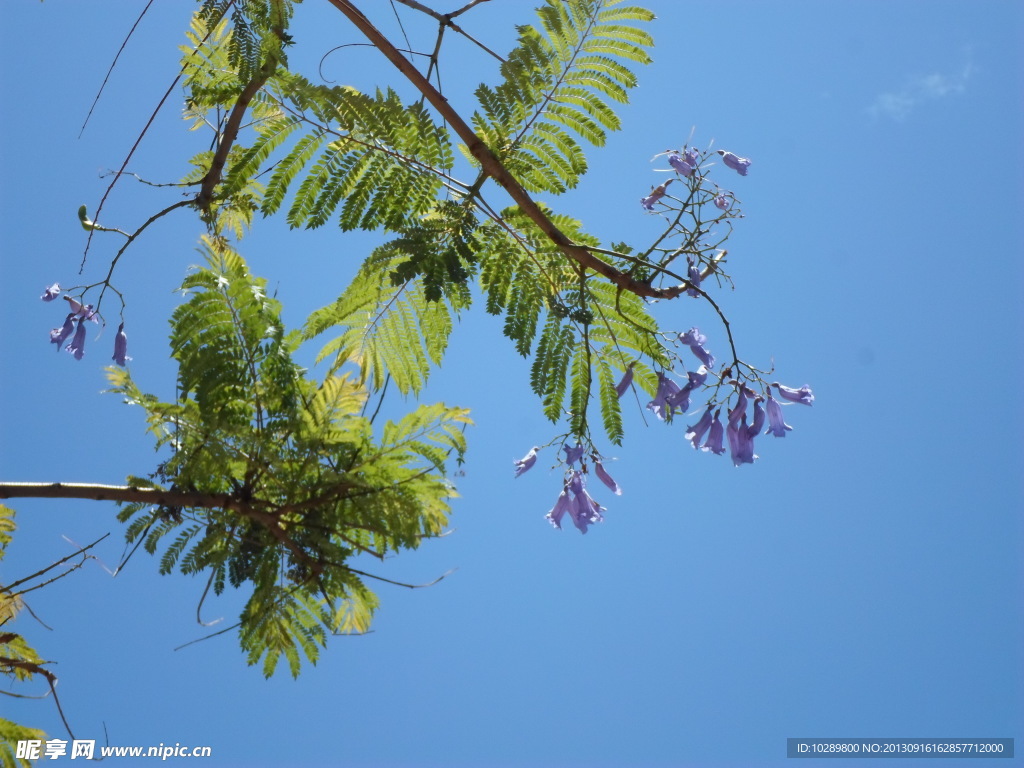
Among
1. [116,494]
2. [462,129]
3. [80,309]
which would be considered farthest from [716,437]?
[80,309]

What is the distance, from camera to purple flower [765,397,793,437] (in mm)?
2908

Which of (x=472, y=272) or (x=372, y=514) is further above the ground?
(x=472, y=272)

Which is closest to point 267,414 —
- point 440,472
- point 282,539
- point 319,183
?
point 282,539

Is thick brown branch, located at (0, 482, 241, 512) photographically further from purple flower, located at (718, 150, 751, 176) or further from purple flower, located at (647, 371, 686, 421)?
purple flower, located at (718, 150, 751, 176)

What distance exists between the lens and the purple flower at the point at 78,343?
12.8 feet

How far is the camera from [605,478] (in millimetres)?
3180

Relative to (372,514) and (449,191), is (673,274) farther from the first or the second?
(372,514)

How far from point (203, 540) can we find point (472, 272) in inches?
54.5

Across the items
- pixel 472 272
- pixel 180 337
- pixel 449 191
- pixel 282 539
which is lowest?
pixel 282 539

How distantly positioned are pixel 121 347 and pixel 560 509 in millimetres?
2059

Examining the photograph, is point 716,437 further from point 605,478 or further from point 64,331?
point 64,331

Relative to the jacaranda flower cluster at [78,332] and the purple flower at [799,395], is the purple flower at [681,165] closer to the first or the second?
the purple flower at [799,395]

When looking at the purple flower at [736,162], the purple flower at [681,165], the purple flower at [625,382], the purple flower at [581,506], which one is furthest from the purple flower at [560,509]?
the purple flower at [736,162]

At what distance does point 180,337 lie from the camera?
3.05 metres
